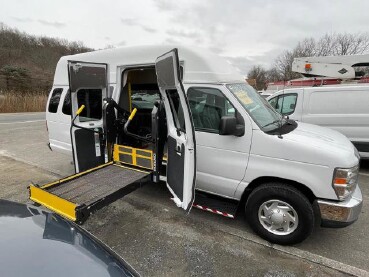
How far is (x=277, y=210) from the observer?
3154 millimetres

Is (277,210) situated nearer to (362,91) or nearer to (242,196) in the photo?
(242,196)

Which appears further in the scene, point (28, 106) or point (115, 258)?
point (28, 106)

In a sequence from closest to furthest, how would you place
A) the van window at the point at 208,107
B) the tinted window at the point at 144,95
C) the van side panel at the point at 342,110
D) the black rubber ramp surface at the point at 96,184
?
the black rubber ramp surface at the point at 96,184
the van window at the point at 208,107
the tinted window at the point at 144,95
the van side panel at the point at 342,110

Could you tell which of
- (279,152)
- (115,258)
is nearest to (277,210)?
(279,152)

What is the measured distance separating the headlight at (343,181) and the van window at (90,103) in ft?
13.1

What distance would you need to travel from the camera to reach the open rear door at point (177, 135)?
2.90 m

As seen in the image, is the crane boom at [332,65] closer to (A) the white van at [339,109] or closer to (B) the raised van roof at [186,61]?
(A) the white van at [339,109]

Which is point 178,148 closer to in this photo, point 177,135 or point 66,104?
point 177,135

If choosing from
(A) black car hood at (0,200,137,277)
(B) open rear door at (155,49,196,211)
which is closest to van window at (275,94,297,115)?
(B) open rear door at (155,49,196,211)

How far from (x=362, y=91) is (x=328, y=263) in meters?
4.56

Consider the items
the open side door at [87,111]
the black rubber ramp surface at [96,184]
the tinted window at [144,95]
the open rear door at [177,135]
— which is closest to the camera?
the open rear door at [177,135]

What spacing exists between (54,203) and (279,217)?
267 cm

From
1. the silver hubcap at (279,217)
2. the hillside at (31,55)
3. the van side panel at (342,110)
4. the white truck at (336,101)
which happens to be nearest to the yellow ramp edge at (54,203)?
the silver hubcap at (279,217)

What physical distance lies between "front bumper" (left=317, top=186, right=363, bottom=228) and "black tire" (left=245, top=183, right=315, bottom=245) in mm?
131
